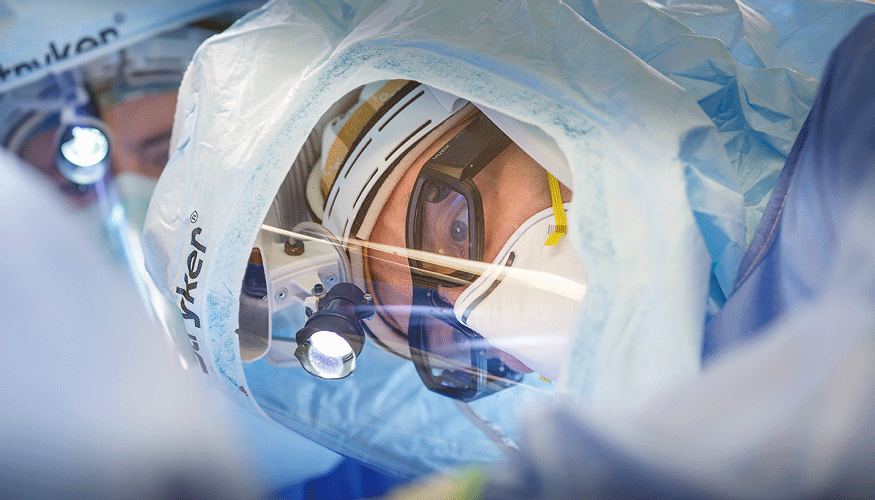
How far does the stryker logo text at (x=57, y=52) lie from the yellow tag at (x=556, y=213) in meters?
1.20

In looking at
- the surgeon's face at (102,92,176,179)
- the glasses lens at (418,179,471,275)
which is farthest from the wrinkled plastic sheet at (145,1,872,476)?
the surgeon's face at (102,92,176,179)


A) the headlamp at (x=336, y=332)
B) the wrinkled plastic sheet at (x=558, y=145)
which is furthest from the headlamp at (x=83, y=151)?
the headlamp at (x=336, y=332)

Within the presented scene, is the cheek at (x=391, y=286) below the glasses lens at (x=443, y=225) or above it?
below

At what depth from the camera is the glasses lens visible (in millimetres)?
575

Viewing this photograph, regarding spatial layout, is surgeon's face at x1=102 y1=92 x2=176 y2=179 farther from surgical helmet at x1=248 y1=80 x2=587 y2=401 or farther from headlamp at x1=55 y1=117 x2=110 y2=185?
surgical helmet at x1=248 y1=80 x2=587 y2=401

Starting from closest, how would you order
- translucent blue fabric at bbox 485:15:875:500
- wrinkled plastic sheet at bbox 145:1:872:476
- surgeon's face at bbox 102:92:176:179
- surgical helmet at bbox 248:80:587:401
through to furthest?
translucent blue fabric at bbox 485:15:875:500 < wrinkled plastic sheet at bbox 145:1:872:476 < surgical helmet at bbox 248:80:587:401 < surgeon's face at bbox 102:92:176:179

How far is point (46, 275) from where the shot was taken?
1.00 m

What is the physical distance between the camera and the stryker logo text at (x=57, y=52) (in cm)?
120

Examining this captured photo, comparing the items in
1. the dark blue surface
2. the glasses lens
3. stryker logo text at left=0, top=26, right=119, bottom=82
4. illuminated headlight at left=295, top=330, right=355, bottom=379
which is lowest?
the dark blue surface

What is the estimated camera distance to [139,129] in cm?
132

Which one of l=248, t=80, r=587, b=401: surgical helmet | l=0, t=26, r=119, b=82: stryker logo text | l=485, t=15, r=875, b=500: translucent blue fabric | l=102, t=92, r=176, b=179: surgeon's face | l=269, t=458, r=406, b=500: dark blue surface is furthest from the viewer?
l=102, t=92, r=176, b=179: surgeon's face

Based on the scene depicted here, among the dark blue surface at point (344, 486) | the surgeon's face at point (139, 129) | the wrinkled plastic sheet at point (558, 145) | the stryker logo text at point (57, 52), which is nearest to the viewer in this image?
the wrinkled plastic sheet at point (558, 145)

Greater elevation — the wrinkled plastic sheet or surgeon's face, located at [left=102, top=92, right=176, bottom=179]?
surgeon's face, located at [left=102, top=92, right=176, bottom=179]

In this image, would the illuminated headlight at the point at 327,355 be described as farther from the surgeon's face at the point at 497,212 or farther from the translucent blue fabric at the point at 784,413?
the translucent blue fabric at the point at 784,413
